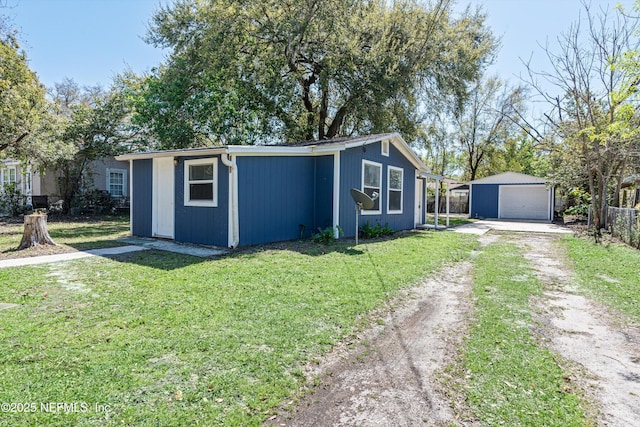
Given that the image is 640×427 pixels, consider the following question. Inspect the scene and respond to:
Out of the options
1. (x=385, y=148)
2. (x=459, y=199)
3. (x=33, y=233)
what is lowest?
(x=33, y=233)

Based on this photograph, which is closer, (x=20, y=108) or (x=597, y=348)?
(x=597, y=348)

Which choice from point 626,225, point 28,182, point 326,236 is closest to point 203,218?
point 326,236

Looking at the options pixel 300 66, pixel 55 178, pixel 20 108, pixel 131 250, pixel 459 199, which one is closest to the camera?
pixel 131 250

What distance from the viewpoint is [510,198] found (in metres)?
23.0

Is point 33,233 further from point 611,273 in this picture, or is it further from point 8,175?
point 8,175

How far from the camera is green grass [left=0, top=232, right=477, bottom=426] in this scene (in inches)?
93.3

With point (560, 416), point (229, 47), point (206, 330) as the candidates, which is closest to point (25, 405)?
point (206, 330)

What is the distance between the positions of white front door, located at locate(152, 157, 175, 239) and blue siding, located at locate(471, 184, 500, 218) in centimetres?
1994

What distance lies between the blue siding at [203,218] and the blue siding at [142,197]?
1343 mm

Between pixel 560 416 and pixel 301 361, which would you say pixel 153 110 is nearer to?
pixel 301 361

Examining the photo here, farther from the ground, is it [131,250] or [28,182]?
[28,182]

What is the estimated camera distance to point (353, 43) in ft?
46.8

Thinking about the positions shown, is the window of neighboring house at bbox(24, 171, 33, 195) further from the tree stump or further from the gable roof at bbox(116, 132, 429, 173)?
Answer: the tree stump

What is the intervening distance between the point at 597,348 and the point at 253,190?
678 centimetres
